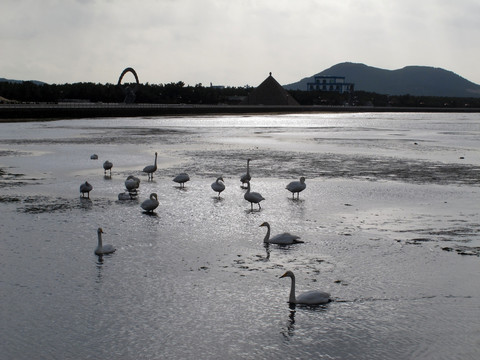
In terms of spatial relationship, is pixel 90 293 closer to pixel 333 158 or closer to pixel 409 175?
pixel 409 175

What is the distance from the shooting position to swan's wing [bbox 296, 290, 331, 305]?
476 inches

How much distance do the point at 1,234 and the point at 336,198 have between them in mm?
11975

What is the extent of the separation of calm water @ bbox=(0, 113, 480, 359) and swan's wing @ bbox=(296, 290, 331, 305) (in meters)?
0.24

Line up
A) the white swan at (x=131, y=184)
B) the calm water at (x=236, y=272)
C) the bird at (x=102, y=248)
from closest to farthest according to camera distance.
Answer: the calm water at (x=236, y=272)
the bird at (x=102, y=248)
the white swan at (x=131, y=184)

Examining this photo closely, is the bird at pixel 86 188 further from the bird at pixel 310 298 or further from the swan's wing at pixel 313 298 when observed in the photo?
the swan's wing at pixel 313 298

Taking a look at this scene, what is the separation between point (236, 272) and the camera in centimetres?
1409

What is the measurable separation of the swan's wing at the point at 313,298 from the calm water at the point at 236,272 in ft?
0.78

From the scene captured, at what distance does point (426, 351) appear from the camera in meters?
10.3

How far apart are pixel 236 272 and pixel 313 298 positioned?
8.20ft

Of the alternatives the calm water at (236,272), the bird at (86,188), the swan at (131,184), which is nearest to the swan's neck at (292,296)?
the calm water at (236,272)

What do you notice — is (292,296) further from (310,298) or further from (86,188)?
(86,188)

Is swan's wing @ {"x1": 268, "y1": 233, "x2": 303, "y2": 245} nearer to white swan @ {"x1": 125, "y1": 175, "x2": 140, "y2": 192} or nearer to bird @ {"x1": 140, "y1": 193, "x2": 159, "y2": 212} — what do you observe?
bird @ {"x1": 140, "y1": 193, "x2": 159, "y2": 212}

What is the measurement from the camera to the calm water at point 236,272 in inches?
418

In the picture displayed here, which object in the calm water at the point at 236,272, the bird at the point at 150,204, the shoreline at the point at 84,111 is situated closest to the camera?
the calm water at the point at 236,272
